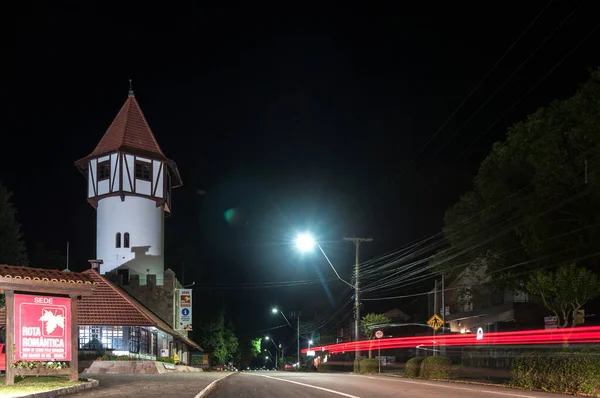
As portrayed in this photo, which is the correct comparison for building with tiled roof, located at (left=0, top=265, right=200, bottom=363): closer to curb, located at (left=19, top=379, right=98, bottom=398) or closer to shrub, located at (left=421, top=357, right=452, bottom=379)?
shrub, located at (left=421, top=357, right=452, bottom=379)

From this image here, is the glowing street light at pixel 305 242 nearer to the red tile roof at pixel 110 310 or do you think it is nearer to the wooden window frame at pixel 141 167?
the red tile roof at pixel 110 310

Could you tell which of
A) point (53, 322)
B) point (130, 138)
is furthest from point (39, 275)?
point (130, 138)

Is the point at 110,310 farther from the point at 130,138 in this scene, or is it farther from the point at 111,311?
the point at 130,138

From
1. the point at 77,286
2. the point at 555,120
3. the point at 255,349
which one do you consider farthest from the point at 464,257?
the point at 255,349

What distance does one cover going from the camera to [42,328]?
1948 cm

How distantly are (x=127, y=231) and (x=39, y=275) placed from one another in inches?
1307

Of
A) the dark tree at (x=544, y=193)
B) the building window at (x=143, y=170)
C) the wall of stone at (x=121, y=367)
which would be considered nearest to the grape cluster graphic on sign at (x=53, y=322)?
the wall of stone at (x=121, y=367)

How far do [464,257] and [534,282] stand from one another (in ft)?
16.4

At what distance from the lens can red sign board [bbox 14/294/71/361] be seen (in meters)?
18.8

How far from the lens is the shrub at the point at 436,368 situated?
26578 mm

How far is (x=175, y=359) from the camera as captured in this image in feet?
154

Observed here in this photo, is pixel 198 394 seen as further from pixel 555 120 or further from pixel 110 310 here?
pixel 110 310

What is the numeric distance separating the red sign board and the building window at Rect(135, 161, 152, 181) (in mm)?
32976

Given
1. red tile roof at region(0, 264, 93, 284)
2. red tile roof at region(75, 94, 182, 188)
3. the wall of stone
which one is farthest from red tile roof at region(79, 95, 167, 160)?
red tile roof at region(0, 264, 93, 284)
